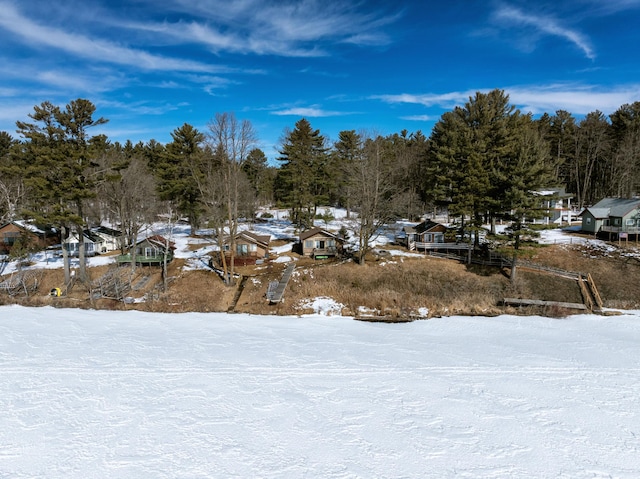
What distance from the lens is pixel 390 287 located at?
2503 centimetres

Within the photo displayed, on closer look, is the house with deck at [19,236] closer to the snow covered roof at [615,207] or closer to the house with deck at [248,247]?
the house with deck at [248,247]

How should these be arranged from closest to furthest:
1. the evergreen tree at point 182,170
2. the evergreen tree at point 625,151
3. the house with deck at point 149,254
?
the house with deck at point 149,254 → the evergreen tree at point 182,170 → the evergreen tree at point 625,151

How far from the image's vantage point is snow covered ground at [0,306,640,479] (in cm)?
671

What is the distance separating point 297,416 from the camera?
8203 millimetres

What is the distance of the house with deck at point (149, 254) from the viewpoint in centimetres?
2914

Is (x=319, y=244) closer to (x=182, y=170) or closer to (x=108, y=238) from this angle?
(x=182, y=170)

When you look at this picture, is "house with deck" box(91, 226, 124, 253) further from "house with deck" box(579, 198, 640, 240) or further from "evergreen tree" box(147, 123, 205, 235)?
"house with deck" box(579, 198, 640, 240)

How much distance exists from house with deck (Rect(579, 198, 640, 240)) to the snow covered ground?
82.9 ft

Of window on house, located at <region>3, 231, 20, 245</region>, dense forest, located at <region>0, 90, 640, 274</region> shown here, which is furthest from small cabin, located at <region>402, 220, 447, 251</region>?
window on house, located at <region>3, 231, 20, 245</region>

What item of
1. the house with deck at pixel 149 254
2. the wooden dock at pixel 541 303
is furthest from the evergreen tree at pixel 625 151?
the house with deck at pixel 149 254

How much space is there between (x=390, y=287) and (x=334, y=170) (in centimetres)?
2270

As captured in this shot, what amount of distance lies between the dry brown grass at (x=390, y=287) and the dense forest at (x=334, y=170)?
409cm

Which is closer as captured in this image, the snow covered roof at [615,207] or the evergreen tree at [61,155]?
the evergreen tree at [61,155]

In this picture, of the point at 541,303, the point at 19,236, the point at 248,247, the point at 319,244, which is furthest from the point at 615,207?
the point at 19,236
